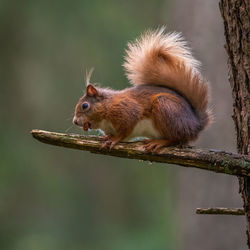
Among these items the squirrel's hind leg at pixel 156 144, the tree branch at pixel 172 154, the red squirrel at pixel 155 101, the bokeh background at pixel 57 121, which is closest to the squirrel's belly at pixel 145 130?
the red squirrel at pixel 155 101

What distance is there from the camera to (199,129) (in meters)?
3.24

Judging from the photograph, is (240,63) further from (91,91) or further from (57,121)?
(57,121)

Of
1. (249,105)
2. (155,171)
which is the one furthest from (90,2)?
(249,105)

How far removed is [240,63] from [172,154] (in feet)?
1.78

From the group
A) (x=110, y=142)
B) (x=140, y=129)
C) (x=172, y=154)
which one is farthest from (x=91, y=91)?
(x=172, y=154)

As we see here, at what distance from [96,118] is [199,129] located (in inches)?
25.3

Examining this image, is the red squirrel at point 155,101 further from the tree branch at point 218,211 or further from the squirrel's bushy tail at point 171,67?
the tree branch at point 218,211

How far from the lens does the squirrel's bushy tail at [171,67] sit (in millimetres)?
3248

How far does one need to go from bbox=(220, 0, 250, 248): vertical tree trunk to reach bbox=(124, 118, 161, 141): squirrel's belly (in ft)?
2.08

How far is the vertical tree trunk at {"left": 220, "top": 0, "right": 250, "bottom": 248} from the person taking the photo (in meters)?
2.58

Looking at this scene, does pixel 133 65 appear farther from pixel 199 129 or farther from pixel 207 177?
pixel 207 177

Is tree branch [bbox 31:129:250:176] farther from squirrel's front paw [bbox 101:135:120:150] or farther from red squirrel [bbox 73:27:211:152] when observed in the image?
red squirrel [bbox 73:27:211:152]

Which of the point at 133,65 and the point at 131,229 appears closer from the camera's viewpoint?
the point at 133,65

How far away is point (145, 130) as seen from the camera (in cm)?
324
